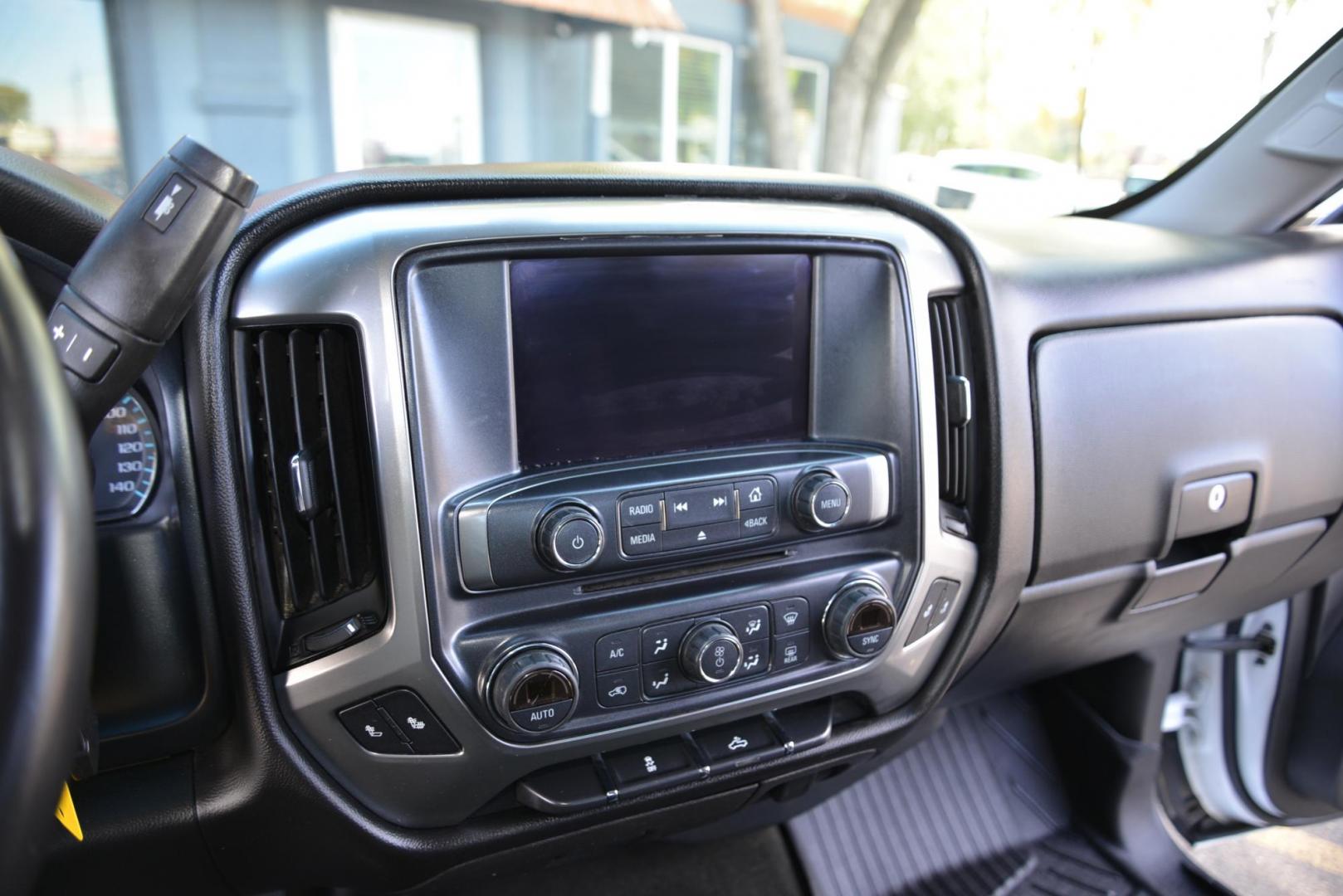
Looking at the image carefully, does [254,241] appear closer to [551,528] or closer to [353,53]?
[551,528]

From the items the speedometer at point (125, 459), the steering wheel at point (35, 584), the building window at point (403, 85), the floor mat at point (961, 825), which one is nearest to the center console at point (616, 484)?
the speedometer at point (125, 459)

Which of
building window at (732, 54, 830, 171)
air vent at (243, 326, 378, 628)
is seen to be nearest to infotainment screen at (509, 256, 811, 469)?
air vent at (243, 326, 378, 628)

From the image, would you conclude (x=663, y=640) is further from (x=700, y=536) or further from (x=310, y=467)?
(x=310, y=467)

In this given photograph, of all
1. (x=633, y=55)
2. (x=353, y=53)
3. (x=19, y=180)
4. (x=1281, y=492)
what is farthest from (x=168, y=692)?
(x=633, y=55)

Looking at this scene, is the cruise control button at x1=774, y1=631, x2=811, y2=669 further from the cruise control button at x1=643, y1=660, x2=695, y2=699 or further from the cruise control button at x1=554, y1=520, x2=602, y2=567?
the cruise control button at x1=554, y1=520, x2=602, y2=567

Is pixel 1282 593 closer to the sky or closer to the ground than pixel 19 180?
closer to the ground

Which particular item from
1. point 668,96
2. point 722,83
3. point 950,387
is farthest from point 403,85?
point 950,387

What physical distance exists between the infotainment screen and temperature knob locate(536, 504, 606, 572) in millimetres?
72

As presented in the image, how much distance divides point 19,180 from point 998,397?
1.11 metres

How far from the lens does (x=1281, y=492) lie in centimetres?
160

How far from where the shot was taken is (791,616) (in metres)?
1.16

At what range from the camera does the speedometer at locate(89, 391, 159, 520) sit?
880 mm

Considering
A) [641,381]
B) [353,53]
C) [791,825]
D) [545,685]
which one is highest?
[353,53]

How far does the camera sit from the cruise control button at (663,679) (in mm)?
1096
